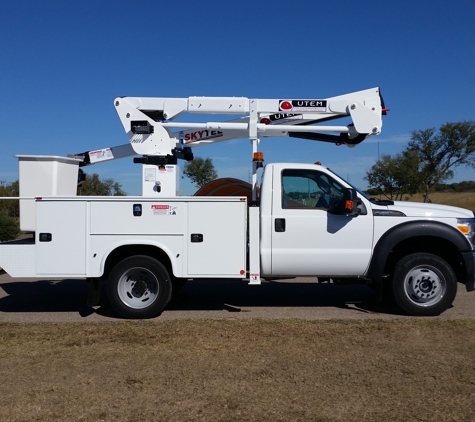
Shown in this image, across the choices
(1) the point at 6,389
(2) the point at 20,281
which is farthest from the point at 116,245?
(2) the point at 20,281

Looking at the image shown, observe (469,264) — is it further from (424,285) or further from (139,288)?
(139,288)

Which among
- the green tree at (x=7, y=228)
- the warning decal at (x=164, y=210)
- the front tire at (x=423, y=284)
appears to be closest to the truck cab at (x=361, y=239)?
the front tire at (x=423, y=284)

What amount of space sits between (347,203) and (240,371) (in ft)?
9.28

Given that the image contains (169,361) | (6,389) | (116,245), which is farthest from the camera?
(116,245)

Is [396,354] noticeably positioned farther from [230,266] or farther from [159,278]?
[159,278]

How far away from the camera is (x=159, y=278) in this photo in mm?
7090

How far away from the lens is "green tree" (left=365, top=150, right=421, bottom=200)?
31.8 meters

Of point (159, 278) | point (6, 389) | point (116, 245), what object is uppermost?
point (116, 245)

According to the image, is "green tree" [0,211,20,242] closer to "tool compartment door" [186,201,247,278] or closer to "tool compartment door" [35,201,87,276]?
"tool compartment door" [35,201,87,276]

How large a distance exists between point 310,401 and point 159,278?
3.28 m

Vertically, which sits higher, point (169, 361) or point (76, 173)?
point (76, 173)

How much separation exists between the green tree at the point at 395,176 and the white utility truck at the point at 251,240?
24.5m

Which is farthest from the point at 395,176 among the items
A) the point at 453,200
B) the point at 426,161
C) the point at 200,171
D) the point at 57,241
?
the point at 57,241

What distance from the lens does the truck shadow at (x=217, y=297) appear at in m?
8.07
